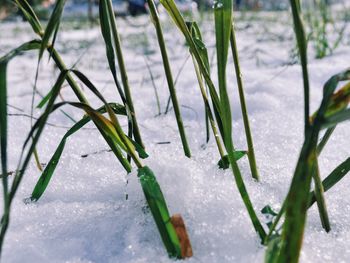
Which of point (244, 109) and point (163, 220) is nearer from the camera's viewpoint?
point (163, 220)

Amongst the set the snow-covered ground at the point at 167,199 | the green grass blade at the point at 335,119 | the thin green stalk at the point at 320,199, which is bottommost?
the snow-covered ground at the point at 167,199

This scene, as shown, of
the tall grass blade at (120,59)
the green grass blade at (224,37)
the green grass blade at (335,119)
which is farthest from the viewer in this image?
the tall grass blade at (120,59)

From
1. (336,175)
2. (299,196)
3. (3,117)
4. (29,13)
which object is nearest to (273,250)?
(299,196)

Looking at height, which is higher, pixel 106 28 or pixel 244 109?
pixel 106 28

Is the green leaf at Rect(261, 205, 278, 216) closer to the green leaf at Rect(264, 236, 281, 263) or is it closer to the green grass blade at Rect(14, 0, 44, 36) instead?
the green leaf at Rect(264, 236, 281, 263)

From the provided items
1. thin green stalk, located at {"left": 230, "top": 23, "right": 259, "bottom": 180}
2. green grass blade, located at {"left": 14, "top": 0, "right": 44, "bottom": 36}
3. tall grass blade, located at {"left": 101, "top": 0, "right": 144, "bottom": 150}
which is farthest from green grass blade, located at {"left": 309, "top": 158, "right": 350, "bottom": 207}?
green grass blade, located at {"left": 14, "top": 0, "right": 44, "bottom": 36}

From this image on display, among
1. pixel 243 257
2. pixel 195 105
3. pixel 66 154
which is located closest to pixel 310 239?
pixel 243 257

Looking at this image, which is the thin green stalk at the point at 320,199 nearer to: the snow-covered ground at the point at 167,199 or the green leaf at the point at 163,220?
the snow-covered ground at the point at 167,199

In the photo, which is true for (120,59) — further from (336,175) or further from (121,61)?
(336,175)

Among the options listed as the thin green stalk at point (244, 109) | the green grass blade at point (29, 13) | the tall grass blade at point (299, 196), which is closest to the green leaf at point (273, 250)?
the tall grass blade at point (299, 196)

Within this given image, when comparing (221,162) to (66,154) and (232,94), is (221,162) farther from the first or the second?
(232,94)

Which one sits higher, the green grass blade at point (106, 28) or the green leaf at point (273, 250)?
the green grass blade at point (106, 28)
